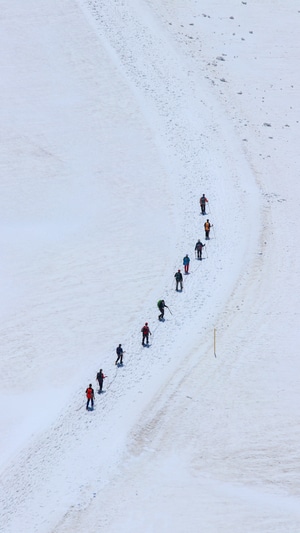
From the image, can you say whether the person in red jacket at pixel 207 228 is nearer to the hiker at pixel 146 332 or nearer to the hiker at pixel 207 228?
the hiker at pixel 207 228

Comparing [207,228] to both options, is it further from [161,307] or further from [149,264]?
[161,307]

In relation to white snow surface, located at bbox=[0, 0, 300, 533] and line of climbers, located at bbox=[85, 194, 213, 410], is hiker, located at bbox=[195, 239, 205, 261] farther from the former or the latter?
white snow surface, located at bbox=[0, 0, 300, 533]

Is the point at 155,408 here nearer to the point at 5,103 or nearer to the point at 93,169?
Result: the point at 93,169

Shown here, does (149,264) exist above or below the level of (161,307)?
above

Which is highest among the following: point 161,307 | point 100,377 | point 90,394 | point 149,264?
point 149,264

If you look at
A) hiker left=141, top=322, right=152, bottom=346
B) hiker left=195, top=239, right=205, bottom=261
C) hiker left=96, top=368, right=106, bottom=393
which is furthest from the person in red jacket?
hiker left=96, top=368, right=106, bottom=393

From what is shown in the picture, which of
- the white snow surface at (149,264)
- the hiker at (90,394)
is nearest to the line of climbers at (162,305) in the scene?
the hiker at (90,394)

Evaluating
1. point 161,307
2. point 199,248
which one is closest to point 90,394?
point 161,307

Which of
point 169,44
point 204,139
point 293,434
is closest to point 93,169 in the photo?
point 204,139
